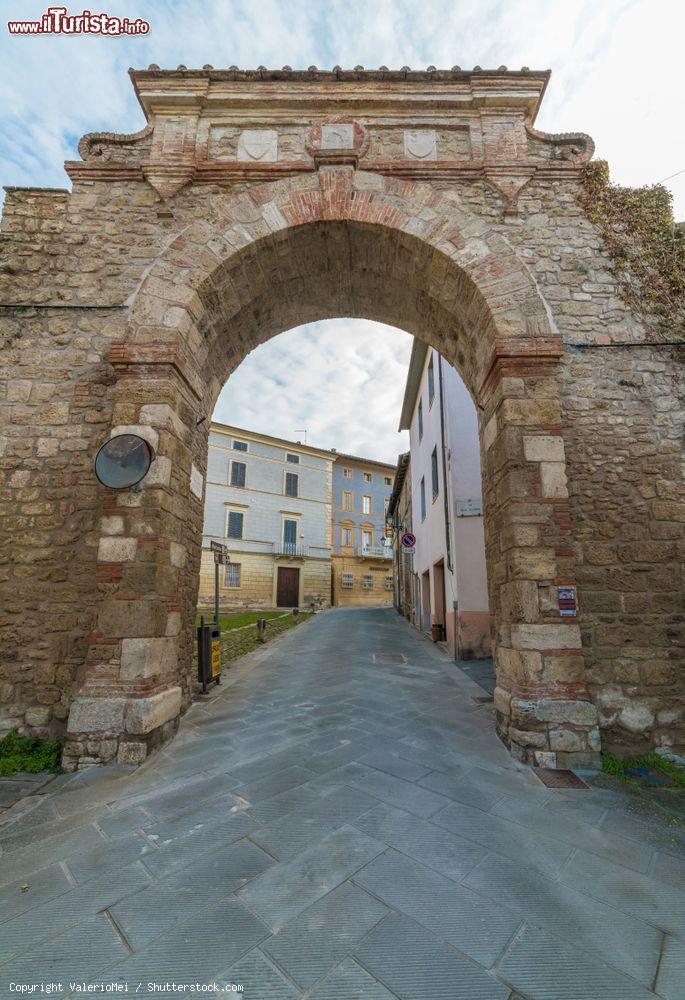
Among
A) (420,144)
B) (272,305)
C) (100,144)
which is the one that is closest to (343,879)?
(272,305)

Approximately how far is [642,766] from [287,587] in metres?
23.3

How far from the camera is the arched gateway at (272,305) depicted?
3898 millimetres

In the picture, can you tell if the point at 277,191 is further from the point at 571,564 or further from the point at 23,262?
the point at 571,564

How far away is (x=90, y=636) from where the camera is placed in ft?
12.8

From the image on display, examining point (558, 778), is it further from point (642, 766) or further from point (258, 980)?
point (258, 980)

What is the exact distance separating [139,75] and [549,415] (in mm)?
6201

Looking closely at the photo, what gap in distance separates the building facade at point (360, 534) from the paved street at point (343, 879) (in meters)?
27.1

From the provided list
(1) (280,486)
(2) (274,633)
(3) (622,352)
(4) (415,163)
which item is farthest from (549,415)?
(1) (280,486)

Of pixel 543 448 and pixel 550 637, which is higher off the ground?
pixel 543 448

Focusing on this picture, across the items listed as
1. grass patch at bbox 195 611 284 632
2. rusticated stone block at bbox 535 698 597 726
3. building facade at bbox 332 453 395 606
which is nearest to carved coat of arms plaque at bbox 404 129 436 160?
rusticated stone block at bbox 535 698 597 726

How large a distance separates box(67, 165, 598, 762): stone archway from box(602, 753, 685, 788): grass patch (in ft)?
0.67

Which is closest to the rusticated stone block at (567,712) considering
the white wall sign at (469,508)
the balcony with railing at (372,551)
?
the white wall sign at (469,508)

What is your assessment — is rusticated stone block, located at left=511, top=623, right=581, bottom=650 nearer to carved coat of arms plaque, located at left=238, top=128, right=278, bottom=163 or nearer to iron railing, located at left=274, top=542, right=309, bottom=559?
carved coat of arms plaque, located at left=238, top=128, right=278, bottom=163

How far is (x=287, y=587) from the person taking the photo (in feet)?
85.1
